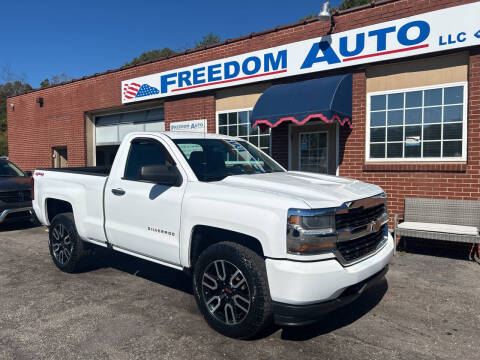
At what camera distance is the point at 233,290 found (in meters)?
3.27

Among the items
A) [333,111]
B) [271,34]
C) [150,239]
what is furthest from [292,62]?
[150,239]

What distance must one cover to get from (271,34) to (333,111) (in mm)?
3060

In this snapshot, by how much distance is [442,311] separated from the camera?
406 centimetres

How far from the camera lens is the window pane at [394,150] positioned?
7.31m

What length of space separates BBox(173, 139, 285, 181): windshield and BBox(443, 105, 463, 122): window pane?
13.1 feet

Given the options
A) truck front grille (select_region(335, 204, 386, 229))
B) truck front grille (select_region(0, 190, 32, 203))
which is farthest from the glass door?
truck front grille (select_region(0, 190, 32, 203))

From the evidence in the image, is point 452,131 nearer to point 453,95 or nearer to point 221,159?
point 453,95

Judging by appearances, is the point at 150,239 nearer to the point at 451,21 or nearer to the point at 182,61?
the point at 451,21

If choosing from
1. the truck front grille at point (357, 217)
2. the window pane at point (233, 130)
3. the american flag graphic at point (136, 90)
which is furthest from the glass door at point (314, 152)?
the american flag graphic at point (136, 90)

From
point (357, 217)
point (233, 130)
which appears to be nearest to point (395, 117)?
point (233, 130)

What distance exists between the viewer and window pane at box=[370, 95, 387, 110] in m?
7.44

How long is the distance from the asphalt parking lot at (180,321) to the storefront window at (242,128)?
4728 mm

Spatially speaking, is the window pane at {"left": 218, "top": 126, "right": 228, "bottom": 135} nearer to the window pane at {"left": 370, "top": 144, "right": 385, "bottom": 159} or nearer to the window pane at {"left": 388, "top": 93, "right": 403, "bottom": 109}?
the window pane at {"left": 370, "top": 144, "right": 385, "bottom": 159}

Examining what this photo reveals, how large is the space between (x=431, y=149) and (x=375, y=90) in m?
1.59
